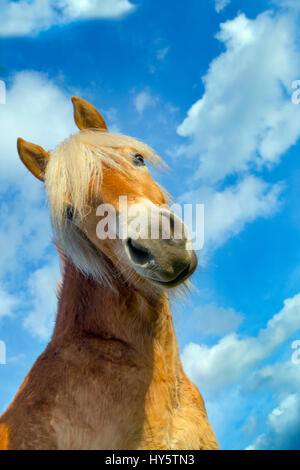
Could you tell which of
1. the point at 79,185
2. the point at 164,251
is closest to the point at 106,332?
the point at 164,251

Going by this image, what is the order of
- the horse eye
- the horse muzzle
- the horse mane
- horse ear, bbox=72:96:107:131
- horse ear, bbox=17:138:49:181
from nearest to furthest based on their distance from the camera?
the horse muzzle → the horse mane → the horse eye → horse ear, bbox=17:138:49:181 → horse ear, bbox=72:96:107:131

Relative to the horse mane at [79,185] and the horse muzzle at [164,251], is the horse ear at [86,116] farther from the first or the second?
the horse muzzle at [164,251]

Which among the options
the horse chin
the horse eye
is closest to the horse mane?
the horse eye

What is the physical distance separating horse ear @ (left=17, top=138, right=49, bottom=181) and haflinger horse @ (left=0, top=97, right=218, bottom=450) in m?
0.01

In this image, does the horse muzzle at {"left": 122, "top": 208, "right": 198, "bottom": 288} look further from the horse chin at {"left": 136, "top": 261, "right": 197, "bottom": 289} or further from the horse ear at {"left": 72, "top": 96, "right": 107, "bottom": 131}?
the horse ear at {"left": 72, "top": 96, "right": 107, "bottom": 131}

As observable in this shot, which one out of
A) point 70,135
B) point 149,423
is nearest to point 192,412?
point 149,423

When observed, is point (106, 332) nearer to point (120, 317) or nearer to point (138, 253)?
point (120, 317)

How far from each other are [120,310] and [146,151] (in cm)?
194

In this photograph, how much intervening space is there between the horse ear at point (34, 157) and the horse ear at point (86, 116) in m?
0.64

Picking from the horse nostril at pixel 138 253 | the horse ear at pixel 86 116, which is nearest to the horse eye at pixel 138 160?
A: the horse ear at pixel 86 116

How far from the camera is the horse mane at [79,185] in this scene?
360 cm

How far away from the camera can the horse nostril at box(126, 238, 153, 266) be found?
2.98 meters

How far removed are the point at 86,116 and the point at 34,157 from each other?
2.78ft
